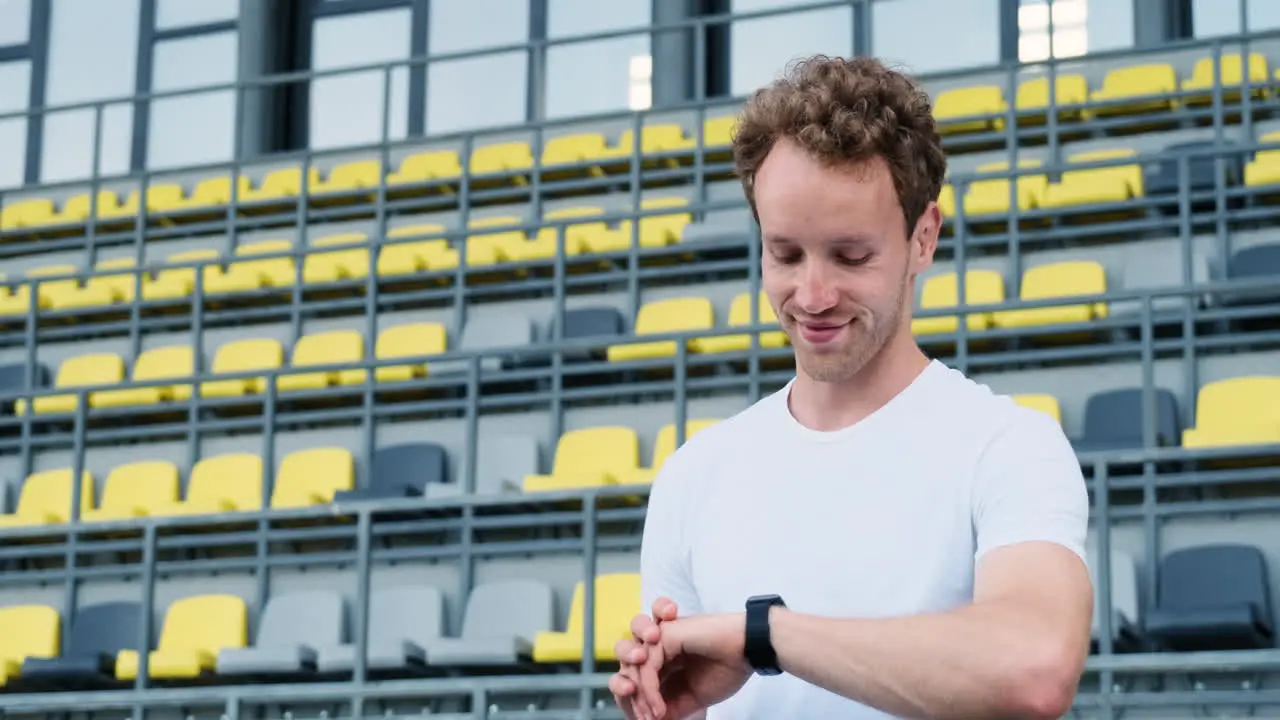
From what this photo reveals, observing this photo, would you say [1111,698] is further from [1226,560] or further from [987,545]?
[987,545]

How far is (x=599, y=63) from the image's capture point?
10.9 meters

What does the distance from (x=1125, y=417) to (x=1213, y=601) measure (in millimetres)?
929

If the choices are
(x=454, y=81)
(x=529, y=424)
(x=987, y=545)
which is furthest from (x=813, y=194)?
(x=454, y=81)

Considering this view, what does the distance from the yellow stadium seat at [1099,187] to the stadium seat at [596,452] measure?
189cm

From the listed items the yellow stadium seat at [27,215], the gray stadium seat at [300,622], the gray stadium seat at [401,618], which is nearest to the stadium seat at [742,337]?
the gray stadium seat at [401,618]

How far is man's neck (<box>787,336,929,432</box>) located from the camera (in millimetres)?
1513

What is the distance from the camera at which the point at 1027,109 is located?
7.97 meters

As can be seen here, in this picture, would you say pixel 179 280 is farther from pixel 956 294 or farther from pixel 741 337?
pixel 956 294

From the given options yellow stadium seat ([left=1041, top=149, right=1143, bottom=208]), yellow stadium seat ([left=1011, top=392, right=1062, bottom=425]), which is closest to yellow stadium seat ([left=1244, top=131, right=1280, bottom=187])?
yellow stadium seat ([left=1041, top=149, right=1143, bottom=208])

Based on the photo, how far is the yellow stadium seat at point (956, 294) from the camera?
257 inches

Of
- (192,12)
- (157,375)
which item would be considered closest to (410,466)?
(157,375)

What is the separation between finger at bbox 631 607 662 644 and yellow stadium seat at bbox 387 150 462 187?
307 inches

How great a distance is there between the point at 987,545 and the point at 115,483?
648 centimetres

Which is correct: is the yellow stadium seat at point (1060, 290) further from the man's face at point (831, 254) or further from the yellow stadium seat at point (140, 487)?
the man's face at point (831, 254)
